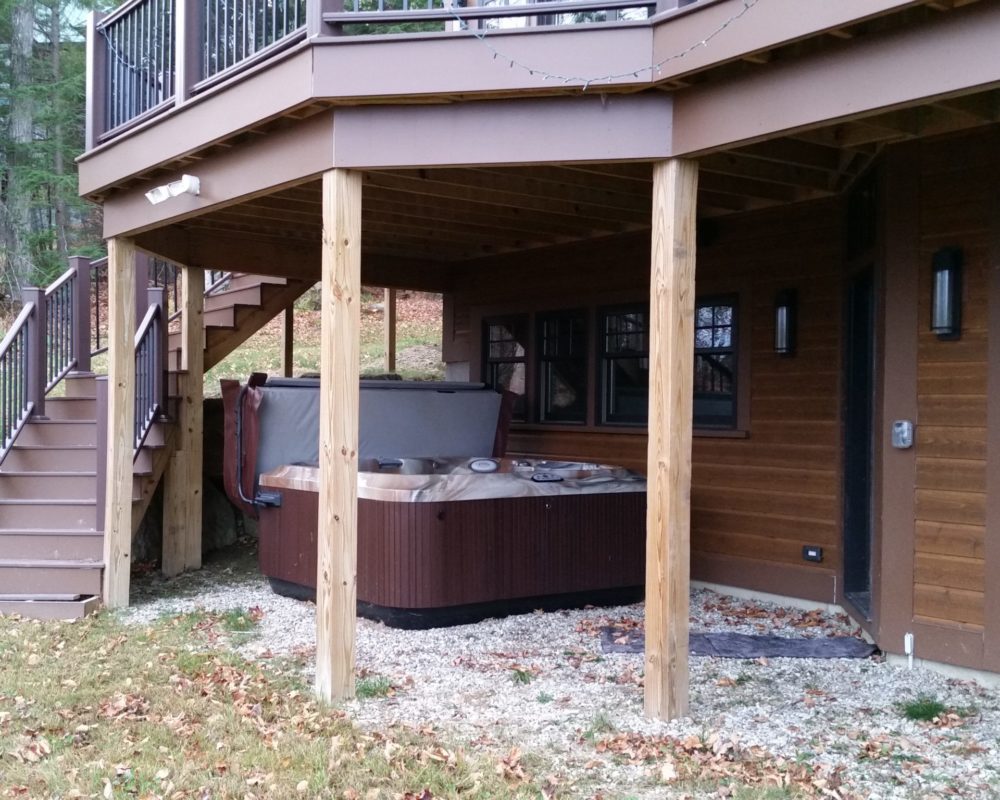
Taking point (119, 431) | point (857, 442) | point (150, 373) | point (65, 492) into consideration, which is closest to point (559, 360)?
point (857, 442)

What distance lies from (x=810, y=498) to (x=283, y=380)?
12.4 feet

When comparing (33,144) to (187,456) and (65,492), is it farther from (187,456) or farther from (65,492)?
(65,492)

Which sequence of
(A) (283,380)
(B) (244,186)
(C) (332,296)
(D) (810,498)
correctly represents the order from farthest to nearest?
(A) (283,380) → (D) (810,498) → (B) (244,186) → (C) (332,296)

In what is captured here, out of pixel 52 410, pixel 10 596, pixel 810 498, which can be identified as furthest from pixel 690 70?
pixel 52 410

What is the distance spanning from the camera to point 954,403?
4461 mm

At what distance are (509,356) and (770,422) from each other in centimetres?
284

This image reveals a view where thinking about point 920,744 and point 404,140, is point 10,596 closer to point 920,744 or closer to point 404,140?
point 404,140

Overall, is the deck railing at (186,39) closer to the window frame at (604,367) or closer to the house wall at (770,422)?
the house wall at (770,422)

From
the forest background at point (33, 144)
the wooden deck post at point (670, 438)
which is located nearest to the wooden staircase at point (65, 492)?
the wooden deck post at point (670, 438)

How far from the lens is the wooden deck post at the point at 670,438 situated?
3.83 meters

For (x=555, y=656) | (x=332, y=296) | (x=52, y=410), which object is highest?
(x=332, y=296)

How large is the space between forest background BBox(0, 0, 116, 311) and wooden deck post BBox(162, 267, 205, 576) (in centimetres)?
873

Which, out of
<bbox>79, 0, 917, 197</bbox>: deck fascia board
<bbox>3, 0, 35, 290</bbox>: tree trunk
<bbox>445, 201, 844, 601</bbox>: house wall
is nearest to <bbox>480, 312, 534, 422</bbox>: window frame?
<bbox>445, 201, 844, 601</bbox>: house wall

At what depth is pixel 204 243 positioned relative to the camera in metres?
7.21
